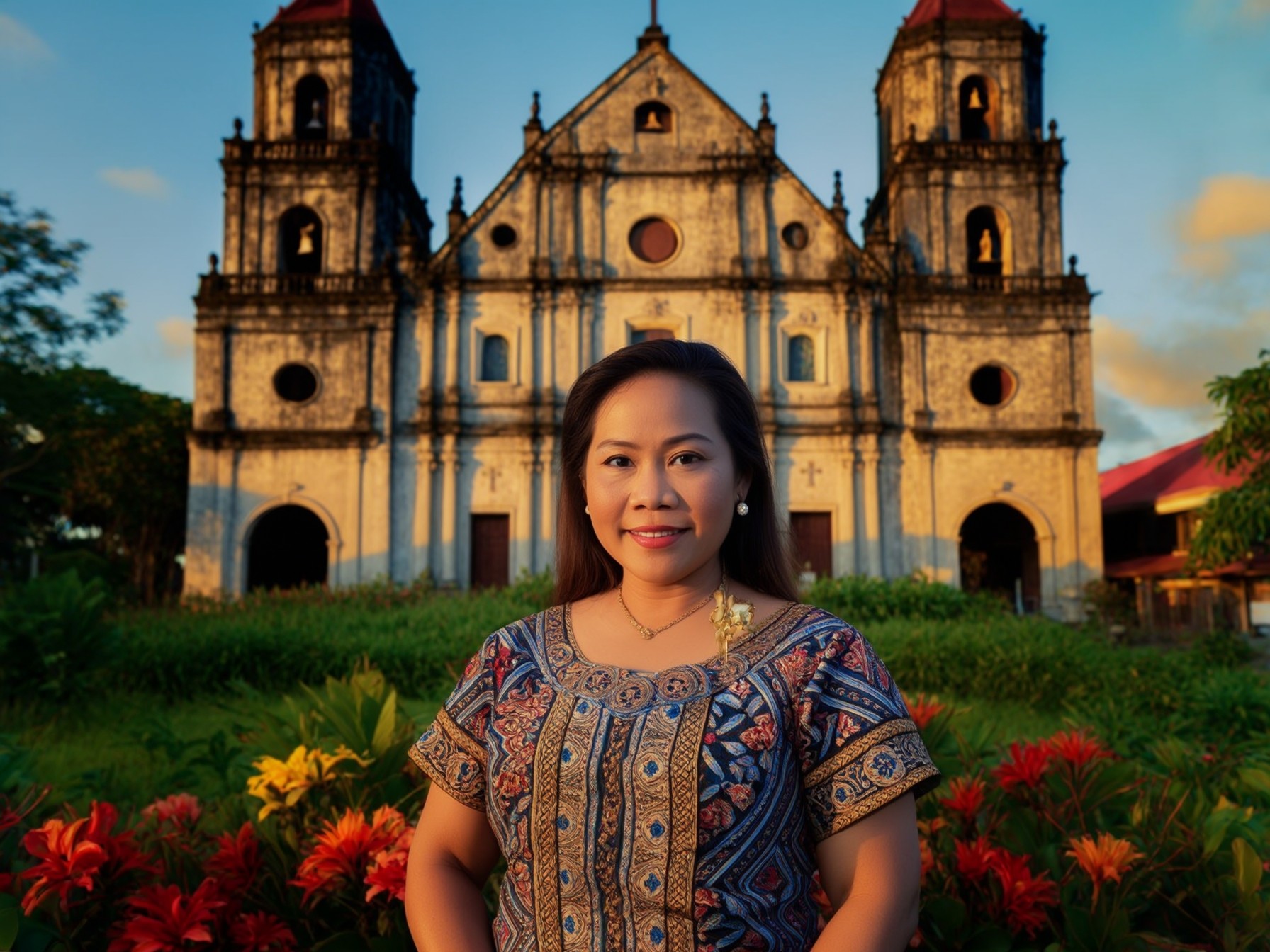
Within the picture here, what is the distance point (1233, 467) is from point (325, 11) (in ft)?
60.7

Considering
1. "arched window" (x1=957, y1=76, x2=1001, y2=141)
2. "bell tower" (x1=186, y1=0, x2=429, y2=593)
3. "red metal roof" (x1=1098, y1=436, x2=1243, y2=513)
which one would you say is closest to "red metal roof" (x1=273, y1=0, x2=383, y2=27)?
"bell tower" (x1=186, y1=0, x2=429, y2=593)

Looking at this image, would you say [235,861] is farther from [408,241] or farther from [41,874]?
[408,241]

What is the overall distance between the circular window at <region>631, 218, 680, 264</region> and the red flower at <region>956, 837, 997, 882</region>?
17.6 metres

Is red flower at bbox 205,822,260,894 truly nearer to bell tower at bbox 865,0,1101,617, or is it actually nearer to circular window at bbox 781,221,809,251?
bell tower at bbox 865,0,1101,617

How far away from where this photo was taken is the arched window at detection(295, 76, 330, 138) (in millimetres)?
19750

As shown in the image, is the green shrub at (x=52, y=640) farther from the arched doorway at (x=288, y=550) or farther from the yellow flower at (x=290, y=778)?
the arched doorway at (x=288, y=550)

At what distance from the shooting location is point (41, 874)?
91.6 inches

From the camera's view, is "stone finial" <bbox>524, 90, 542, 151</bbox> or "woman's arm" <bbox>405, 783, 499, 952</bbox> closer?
"woman's arm" <bbox>405, 783, 499, 952</bbox>

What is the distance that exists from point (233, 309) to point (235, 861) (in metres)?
18.1

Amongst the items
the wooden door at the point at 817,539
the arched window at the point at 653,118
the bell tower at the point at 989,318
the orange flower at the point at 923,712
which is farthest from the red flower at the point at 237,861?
the arched window at the point at 653,118

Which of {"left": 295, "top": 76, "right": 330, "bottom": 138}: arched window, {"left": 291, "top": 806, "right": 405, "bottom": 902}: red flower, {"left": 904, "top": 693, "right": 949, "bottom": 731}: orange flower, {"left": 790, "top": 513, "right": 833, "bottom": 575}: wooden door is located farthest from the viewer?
{"left": 295, "top": 76, "right": 330, "bottom": 138}: arched window

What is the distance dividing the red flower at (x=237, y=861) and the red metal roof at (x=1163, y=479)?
2063 cm

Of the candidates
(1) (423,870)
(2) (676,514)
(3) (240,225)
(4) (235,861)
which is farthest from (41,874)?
(3) (240,225)

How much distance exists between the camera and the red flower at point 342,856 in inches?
99.8
